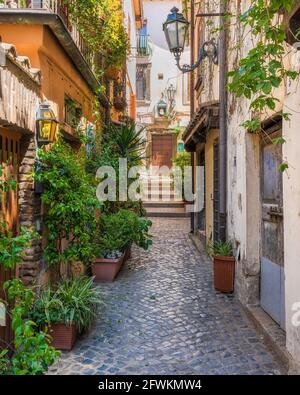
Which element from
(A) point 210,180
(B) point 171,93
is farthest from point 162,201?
(A) point 210,180

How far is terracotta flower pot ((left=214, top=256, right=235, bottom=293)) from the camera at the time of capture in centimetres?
606

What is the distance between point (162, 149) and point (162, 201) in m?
7.71

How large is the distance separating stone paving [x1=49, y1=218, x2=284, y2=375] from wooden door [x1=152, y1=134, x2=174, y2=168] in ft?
60.3

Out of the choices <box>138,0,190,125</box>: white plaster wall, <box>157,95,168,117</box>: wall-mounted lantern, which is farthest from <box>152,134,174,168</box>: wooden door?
<box>138,0,190,125</box>: white plaster wall

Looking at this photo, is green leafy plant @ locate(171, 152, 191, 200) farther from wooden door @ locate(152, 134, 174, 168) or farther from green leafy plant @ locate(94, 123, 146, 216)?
green leafy plant @ locate(94, 123, 146, 216)

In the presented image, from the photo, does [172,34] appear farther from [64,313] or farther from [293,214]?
[64,313]

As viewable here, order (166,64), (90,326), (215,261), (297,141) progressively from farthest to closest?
(166,64) < (215,261) < (90,326) < (297,141)

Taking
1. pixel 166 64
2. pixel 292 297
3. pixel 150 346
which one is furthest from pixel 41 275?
pixel 166 64

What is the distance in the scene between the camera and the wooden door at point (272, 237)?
442 cm

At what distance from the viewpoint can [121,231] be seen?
7.82 m

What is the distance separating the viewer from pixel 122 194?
350 inches

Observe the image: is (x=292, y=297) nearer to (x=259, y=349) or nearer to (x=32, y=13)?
(x=259, y=349)

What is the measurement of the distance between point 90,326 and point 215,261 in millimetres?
2387

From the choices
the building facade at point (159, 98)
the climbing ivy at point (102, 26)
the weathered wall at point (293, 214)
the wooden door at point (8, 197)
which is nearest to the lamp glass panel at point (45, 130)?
the wooden door at point (8, 197)
